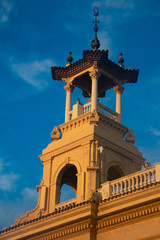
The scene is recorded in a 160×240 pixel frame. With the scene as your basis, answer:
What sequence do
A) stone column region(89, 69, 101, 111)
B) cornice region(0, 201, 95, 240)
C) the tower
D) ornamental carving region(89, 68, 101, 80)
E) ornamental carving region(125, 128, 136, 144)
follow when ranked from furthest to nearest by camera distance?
1. ornamental carving region(89, 68, 101, 80)
2. ornamental carving region(125, 128, 136, 144)
3. stone column region(89, 69, 101, 111)
4. cornice region(0, 201, 95, 240)
5. the tower

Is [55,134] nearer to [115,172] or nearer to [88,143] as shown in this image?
[88,143]

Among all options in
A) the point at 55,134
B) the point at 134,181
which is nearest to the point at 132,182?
the point at 134,181

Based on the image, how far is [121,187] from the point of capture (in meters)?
20.9

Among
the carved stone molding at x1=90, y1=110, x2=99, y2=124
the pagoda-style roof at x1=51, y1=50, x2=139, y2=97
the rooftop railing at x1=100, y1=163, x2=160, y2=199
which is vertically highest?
the pagoda-style roof at x1=51, y1=50, x2=139, y2=97

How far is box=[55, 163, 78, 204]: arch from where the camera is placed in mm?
25730

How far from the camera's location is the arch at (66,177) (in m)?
25.7

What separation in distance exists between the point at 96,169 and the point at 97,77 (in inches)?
234

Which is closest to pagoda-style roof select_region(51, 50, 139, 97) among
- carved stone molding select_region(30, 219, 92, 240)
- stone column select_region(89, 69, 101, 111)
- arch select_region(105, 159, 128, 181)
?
stone column select_region(89, 69, 101, 111)

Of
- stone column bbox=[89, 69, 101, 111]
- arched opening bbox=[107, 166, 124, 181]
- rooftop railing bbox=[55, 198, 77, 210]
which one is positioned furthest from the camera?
stone column bbox=[89, 69, 101, 111]

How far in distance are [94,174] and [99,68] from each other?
6.74m

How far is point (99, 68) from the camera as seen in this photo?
90.8 ft

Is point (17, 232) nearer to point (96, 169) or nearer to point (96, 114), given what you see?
point (96, 169)

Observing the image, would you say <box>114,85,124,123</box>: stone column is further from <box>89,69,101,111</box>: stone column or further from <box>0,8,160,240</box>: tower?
<box>89,69,101,111</box>: stone column

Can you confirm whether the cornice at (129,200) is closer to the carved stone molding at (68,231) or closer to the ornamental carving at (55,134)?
the carved stone molding at (68,231)
